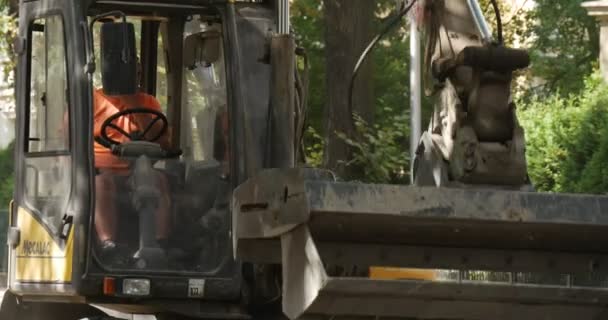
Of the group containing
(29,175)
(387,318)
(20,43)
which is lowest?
(387,318)

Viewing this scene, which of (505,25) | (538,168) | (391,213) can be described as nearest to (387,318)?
(391,213)

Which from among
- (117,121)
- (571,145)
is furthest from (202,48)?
(571,145)

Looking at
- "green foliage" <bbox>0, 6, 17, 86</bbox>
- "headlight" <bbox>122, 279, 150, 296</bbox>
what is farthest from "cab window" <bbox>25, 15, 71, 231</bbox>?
"green foliage" <bbox>0, 6, 17, 86</bbox>

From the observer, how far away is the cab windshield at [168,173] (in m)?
10.7

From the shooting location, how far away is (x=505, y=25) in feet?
111

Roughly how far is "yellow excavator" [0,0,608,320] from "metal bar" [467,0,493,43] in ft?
0.07

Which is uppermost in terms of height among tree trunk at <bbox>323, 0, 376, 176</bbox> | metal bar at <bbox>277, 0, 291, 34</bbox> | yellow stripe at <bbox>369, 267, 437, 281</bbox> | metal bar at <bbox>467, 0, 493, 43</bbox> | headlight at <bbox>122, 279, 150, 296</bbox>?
tree trunk at <bbox>323, 0, 376, 176</bbox>

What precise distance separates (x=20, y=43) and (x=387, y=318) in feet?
11.8

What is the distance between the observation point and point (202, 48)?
1118 cm

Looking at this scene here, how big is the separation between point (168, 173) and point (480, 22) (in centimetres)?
200

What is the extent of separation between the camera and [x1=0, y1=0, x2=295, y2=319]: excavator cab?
10.6m

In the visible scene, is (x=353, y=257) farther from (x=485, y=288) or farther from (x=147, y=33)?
(x=147, y=33)

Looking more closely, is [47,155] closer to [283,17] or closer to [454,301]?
[283,17]

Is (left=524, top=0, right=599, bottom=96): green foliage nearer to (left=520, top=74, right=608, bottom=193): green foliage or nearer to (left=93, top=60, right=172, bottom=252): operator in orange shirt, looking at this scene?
(left=520, top=74, right=608, bottom=193): green foliage
